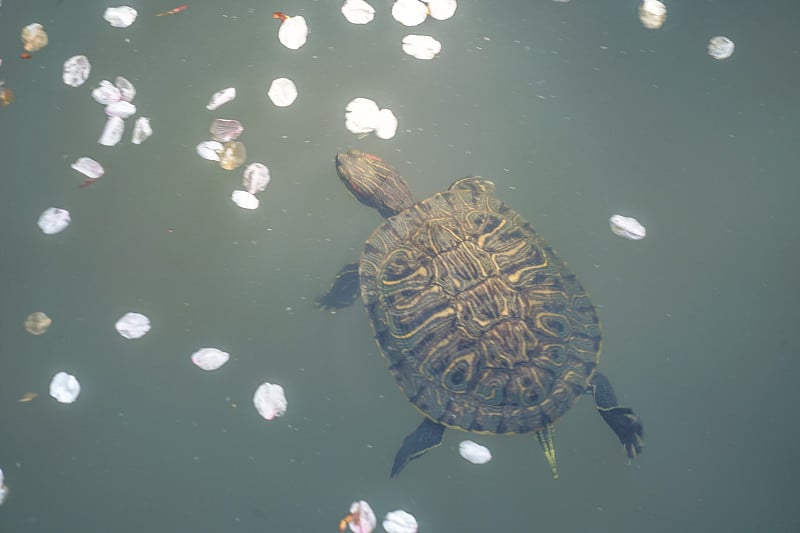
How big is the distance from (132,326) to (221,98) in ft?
4.22

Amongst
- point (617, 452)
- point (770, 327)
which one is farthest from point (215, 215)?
point (770, 327)

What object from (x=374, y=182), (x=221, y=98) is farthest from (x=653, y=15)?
(x=221, y=98)

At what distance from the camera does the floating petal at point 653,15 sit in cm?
297

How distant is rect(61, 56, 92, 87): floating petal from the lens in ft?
9.67

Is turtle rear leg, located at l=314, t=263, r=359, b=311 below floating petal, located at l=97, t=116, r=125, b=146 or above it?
below

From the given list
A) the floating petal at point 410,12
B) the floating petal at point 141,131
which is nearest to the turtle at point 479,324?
the floating petal at point 410,12

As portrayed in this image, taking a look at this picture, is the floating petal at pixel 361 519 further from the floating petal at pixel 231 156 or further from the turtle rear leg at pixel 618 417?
the floating petal at pixel 231 156

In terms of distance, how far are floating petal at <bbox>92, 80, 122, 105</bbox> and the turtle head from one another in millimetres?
1280

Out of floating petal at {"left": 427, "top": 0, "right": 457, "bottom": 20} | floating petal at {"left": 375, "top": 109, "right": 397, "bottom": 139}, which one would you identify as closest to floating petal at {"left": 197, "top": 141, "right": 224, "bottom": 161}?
floating petal at {"left": 375, "top": 109, "right": 397, "bottom": 139}

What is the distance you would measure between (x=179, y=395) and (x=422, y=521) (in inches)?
52.1

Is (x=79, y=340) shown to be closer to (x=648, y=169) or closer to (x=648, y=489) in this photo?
(x=648, y=489)

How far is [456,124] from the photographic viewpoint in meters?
2.91

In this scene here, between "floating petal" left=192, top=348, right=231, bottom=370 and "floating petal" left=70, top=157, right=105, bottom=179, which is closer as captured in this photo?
"floating petal" left=192, top=348, right=231, bottom=370

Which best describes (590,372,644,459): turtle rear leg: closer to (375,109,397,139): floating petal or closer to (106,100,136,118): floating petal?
(375,109,397,139): floating petal
